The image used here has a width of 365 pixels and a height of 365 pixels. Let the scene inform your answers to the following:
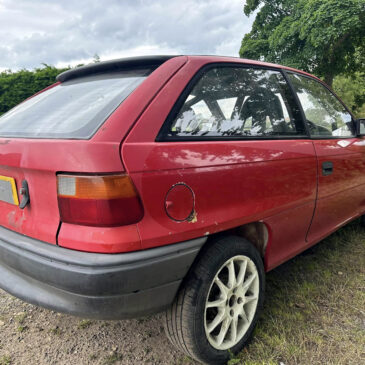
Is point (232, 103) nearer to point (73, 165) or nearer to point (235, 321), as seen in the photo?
point (73, 165)

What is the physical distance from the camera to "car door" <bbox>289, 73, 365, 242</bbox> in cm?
229

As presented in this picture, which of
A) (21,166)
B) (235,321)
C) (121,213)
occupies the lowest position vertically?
(235,321)

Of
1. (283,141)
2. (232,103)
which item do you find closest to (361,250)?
(283,141)

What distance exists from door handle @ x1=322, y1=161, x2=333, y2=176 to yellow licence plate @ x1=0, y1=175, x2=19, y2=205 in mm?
2009

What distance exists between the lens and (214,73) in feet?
5.67

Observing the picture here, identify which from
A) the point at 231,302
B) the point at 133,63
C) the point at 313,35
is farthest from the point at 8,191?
the point at 313,35

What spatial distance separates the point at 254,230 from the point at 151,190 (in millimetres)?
862

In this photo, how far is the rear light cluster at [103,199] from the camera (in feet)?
4.02

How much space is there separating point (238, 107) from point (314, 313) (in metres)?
1.48

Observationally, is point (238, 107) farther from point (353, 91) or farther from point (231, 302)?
point (353, 91)

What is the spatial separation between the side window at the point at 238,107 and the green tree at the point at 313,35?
33.0 ft

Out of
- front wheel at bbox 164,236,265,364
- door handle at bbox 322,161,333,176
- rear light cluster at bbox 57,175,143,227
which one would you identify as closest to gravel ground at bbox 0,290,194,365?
front wheel at bbox 164,236,265,364

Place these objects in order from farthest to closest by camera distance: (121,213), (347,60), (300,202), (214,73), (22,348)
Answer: (347,60)
(300,202)
(22,348)
(214,73)
(121,213)

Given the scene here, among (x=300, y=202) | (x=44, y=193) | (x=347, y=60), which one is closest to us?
(x=44, y=193)
